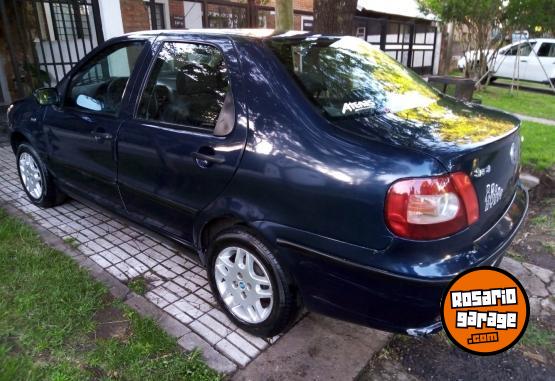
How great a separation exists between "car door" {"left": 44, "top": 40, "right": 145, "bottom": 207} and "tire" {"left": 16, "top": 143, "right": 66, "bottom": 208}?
0.28 m

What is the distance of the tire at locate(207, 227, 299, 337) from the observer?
88.9 inches

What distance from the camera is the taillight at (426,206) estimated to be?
1791 millimetres

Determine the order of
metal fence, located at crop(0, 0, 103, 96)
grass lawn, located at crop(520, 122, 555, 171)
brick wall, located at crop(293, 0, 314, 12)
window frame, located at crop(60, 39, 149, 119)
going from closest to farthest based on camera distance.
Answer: window frame, located at crop(60, 39, 149, 119) < grass lawn, located at crop(520, 122, 555, 171) < metal fence, located at crop(0, 0, 103, 96) < brick wall, located at crop(293, 0, 314, 12)

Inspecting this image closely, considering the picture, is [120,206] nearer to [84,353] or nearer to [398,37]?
[84,353]

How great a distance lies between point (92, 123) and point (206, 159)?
1.30 m

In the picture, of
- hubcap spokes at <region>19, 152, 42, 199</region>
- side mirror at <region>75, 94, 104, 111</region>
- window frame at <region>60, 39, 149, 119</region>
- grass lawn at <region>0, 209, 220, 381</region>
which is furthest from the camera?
hubcap spokes at <region>19, 152, 42, 199</region>

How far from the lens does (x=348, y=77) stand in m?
2.57

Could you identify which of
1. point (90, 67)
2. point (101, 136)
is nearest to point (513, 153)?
point (101, 136)

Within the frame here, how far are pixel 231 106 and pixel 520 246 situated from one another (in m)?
2.80

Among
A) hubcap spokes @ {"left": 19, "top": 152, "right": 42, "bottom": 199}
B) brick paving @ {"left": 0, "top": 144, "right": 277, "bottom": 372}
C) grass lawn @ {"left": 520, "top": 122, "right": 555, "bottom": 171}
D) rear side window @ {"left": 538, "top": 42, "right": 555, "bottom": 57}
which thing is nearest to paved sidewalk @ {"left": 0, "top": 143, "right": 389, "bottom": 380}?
brick paving @ {"left": 0, "top": 144, "right": 277, "bottom": 372}

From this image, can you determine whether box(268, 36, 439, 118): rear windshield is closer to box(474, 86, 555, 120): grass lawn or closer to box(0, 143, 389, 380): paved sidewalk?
box(0, 143, 389, 380): paved sidewalk

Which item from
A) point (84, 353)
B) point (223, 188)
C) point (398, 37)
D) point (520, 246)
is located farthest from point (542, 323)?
point (398, 37)

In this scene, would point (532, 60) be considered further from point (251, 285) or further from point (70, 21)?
point (251, 285)

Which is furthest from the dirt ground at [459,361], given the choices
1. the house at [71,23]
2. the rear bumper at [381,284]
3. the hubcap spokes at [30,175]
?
the house at [71,23]
